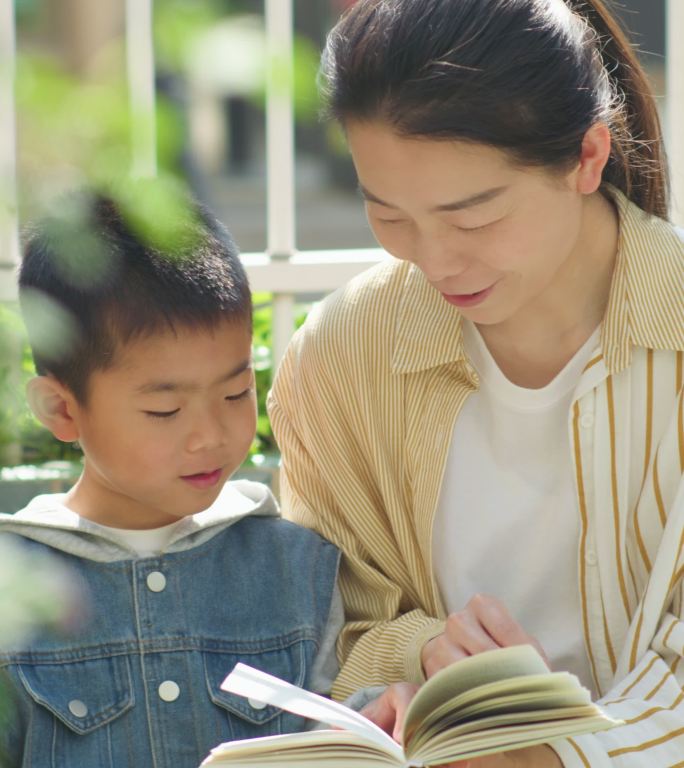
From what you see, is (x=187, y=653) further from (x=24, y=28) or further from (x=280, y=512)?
(x=24, y=28)

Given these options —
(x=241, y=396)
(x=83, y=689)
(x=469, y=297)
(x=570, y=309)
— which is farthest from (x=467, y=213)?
→ (x=83, y=689)

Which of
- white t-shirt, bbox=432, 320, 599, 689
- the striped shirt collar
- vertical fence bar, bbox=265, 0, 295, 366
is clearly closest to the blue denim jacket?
white t-shirt, bbox=432, 320, 599, 689

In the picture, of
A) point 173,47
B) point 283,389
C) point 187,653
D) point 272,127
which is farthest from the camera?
point 272,127

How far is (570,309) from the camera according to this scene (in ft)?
6.32

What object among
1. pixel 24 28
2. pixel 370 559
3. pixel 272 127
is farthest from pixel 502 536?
pixel 24 28

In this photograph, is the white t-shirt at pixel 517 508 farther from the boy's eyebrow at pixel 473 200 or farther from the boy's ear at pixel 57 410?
the boy's ear at pixel 57 410

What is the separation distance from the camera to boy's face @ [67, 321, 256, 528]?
178 cm

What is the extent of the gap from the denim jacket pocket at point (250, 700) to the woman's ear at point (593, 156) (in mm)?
764

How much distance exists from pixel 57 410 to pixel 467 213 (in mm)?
621

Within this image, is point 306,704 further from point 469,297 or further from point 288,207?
point 288,207

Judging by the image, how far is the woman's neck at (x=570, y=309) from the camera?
6.27 ft

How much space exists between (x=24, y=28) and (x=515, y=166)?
1.14 metres

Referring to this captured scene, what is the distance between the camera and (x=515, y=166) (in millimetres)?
1706

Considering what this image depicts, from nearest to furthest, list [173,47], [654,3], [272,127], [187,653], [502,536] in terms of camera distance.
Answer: [173,47] → [187,653] → [502,536] → [272,127] → [654,3]
